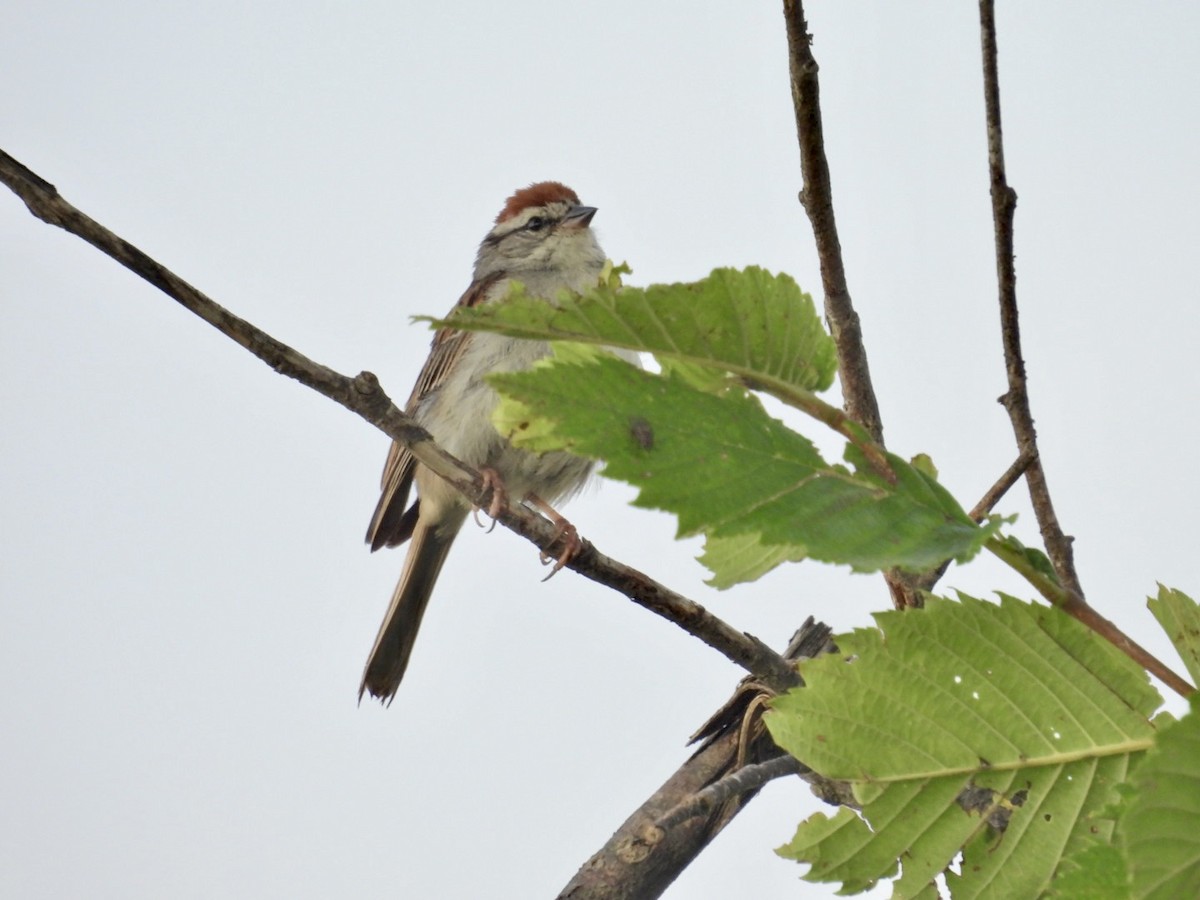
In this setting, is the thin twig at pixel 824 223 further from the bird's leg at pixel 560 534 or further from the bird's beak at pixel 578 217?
the bird's beak at pixel 578 217

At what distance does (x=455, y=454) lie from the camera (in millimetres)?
5555

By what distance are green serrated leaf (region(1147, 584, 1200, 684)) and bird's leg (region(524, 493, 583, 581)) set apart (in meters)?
1.35

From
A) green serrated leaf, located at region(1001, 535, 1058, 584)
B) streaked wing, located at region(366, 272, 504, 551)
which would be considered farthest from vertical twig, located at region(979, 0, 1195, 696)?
streaked wing, located at region(366, 272, 504, 551)

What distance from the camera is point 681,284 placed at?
4.02ft

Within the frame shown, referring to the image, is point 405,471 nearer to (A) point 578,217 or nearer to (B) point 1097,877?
(A) point 578,217

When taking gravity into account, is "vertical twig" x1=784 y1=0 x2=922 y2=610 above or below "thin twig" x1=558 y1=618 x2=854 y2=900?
above

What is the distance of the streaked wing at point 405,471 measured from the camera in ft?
19.1

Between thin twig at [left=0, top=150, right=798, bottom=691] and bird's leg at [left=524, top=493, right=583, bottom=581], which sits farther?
bird's leg at [left=524, top=493, right=583, bottom=581]

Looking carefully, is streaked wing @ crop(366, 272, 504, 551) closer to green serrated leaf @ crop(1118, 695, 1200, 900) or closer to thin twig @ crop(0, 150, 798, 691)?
thin twig @ crop(0, 150, 798, 691)

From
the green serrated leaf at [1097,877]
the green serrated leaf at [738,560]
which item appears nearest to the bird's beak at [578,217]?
the green serrated leaf at [738,560]

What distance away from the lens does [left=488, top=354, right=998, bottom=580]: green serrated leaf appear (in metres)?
1.02

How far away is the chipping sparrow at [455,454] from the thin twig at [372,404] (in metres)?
2.58

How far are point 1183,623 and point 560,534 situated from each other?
1748 millimetres

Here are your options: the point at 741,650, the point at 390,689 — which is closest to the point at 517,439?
the point at 741,650
